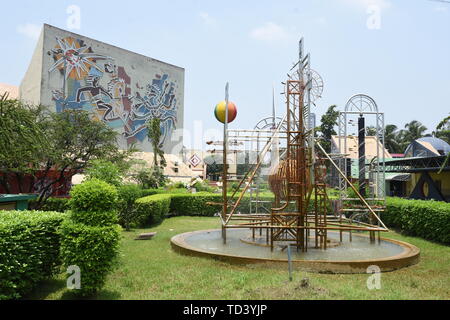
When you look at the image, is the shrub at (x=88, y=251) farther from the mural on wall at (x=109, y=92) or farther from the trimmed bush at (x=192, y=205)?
the mural on wall at (x=109, y=92)

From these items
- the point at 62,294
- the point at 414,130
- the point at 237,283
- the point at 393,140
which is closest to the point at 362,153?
the point at 237,283

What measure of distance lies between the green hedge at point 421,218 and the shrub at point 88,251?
11.2m

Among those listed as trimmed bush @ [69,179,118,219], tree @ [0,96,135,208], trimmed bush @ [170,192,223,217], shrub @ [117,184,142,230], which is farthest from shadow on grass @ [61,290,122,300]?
trimmed bush @ [170,192,223,217]

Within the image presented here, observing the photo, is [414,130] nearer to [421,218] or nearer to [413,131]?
→ [413,131]

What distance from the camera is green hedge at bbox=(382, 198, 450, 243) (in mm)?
12177

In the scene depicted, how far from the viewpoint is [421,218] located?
44.7ft

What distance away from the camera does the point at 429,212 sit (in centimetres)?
1309

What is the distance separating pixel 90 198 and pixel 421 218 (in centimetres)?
1252

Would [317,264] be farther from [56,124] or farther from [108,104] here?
[108,104]

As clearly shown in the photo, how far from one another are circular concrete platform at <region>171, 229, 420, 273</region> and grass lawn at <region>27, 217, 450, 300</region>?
0.20 metres

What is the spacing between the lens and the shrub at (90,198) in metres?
5.87

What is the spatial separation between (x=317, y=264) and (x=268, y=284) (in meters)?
1.69

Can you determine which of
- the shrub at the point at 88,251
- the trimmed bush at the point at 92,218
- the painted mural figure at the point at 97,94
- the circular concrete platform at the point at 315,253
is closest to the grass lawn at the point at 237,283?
the circular concrete platform at the point at 315,253
